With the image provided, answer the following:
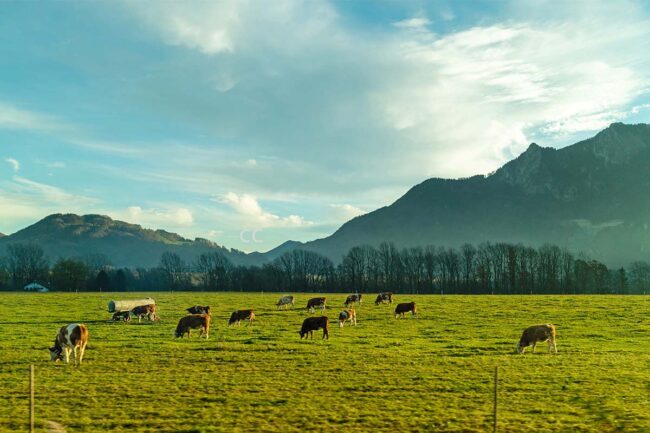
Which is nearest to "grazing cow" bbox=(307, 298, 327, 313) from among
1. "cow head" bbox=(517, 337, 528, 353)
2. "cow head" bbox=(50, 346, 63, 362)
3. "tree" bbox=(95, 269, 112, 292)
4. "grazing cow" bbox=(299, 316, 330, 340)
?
"grazing cow" bbox=(299, 316, 330, 340)

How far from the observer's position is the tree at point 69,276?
151 m

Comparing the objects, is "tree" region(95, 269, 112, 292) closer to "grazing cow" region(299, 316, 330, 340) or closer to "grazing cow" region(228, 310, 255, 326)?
"grazing cow" region(228, 310, 255, 326)

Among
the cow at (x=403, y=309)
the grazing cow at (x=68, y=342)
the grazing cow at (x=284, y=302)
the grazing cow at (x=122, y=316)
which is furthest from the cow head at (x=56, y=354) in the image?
the grazing cow at (x=284, y=302)

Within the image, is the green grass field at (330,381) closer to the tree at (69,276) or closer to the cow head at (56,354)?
the cow head at (56,354)

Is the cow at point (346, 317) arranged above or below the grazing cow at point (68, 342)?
below

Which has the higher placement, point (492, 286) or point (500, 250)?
point (500, 250)

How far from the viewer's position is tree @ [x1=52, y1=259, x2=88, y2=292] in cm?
15052

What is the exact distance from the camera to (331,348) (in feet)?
103

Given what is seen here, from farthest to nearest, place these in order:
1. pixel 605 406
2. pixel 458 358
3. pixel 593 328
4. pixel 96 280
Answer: pixel 96 280 < pixel 593 328 < pixel 458 358 < pixel 605 406

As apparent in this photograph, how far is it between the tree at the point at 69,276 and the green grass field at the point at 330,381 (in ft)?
398

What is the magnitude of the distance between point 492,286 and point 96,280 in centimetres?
12227

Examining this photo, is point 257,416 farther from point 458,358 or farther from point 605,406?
point 458,358

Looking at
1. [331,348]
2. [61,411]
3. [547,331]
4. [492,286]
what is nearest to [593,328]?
[547,331]

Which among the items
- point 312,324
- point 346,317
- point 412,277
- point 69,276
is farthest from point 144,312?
point 412,277
